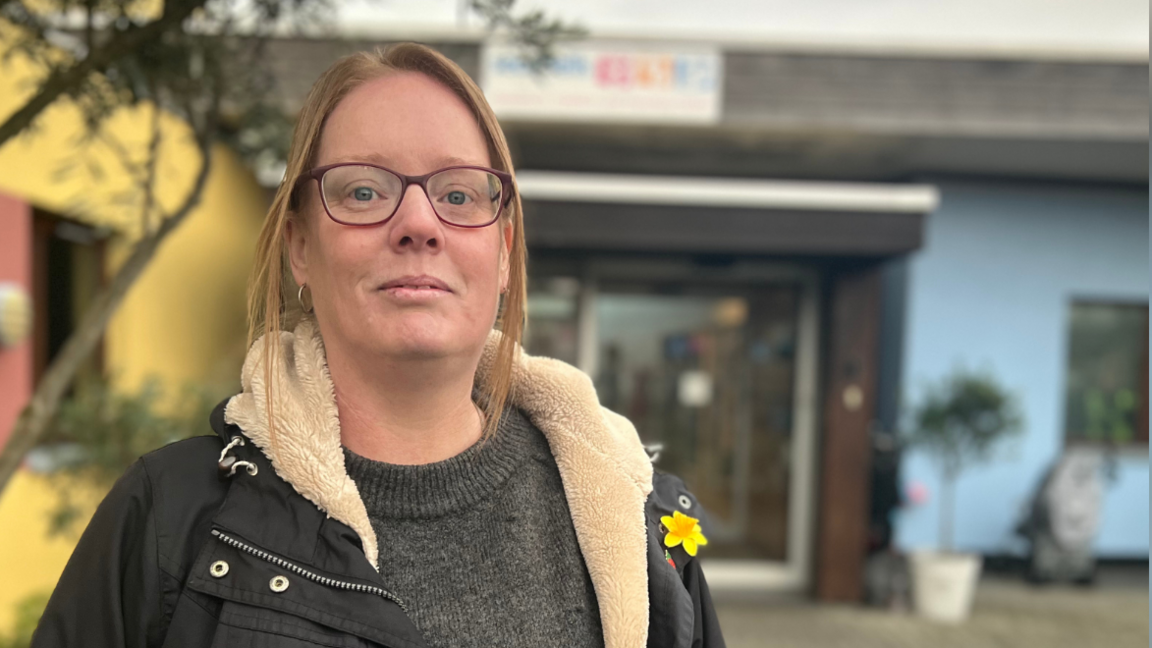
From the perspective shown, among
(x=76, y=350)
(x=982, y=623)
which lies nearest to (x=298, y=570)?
(x=76, y=350)

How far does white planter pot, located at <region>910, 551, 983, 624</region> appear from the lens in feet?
21.6

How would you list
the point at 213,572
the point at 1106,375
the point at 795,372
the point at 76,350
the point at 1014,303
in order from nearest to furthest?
the point at 213,572, the point at 76,350, the point at 795,372, the point at 1014,303, the point at 1106,375

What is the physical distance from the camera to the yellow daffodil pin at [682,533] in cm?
147

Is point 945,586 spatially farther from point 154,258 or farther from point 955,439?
point 154,258

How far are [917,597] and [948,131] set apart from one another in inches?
146

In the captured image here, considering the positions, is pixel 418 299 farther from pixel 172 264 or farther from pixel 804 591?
pixel 804 591

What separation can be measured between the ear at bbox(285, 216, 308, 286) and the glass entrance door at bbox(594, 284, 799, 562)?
21.1 ft

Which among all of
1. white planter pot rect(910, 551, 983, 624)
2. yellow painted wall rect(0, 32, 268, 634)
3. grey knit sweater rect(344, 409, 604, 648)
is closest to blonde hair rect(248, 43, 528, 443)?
grey knit sweater rect(344, 409, 604, 648)

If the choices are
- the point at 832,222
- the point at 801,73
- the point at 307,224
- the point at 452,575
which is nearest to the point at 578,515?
the point at 452,575

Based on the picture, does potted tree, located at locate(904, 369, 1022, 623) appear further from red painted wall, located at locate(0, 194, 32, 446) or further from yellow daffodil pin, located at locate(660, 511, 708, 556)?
red painted wall, located at locate(0, 194, 32, 446)

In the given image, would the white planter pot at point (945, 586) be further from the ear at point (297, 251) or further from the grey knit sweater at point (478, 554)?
the ear at point (297, 251)

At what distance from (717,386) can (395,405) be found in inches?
264

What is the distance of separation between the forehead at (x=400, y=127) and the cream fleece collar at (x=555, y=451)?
308 millimetres

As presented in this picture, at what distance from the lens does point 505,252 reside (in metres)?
1.44
